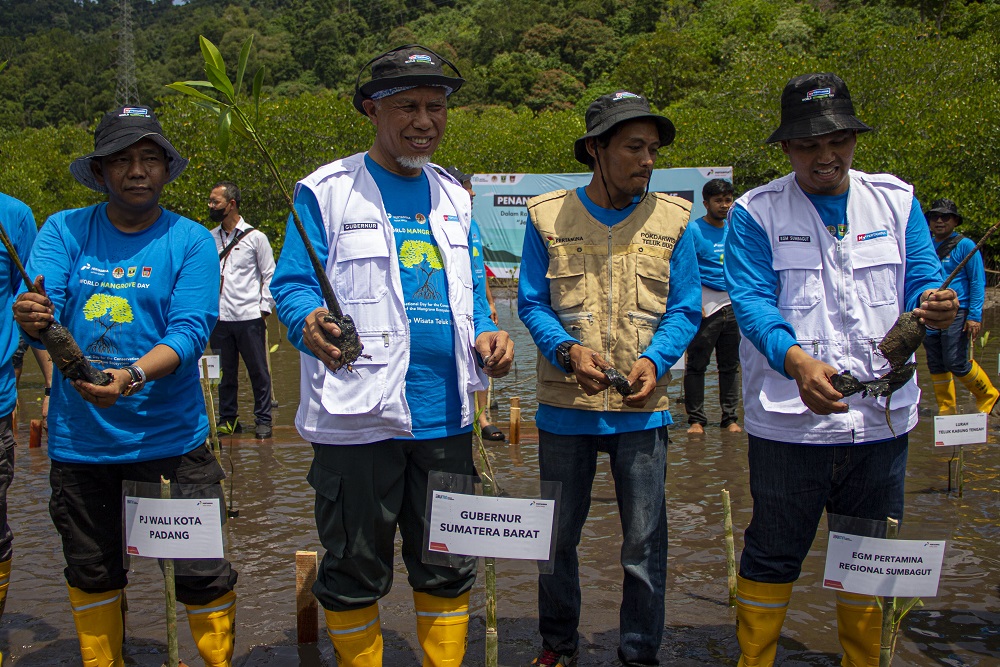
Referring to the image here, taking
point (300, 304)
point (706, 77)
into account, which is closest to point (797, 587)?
point (300, 304)

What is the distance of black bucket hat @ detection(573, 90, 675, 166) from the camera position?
321 cm

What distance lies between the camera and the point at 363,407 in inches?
113

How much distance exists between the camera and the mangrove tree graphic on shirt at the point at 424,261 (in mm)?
3061

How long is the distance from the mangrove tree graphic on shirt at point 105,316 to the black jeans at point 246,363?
480 cm

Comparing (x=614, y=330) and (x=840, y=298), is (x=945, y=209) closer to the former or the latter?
(x=840, y=298)

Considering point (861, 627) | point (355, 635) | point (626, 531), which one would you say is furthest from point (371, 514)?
point (861, 627)

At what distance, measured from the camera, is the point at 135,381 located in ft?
9.64

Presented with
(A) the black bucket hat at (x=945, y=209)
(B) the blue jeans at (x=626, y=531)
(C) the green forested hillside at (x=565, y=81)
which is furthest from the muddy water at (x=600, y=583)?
(C) the green forested hillside at (x=565, y=81)

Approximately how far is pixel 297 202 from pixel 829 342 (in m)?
1.92

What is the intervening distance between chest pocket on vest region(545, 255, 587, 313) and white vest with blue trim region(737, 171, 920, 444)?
68 cm

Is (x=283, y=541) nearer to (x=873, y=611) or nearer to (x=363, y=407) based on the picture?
(x=363, y=407)

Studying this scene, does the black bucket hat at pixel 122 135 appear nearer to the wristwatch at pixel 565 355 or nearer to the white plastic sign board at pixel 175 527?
the white plastic sign board at pixel 175 527

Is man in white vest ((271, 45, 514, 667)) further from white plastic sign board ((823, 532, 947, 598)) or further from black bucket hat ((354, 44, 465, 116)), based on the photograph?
white plastic sign board ((823, 532, 947, 598))

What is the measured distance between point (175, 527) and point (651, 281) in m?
1.95
